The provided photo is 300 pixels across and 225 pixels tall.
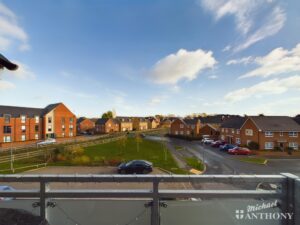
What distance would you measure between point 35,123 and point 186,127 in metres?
45.4

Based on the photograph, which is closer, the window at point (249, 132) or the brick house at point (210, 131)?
the window at point (249, 132)

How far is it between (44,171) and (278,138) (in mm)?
42989

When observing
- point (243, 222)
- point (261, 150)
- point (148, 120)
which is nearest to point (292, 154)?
point (261, 150)

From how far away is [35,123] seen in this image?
5769 centimetres

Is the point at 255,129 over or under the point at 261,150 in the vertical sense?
over

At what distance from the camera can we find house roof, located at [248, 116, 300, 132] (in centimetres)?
4394

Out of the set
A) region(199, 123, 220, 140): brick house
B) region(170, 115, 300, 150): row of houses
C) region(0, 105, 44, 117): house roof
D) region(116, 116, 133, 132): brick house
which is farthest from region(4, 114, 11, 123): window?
region(170, 115, 300, 150): row of houses

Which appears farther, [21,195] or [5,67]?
[5,67]

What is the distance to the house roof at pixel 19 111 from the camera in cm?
5153

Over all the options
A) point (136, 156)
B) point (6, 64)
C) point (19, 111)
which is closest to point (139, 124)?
point (19, 111)

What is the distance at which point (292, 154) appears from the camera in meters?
38.5

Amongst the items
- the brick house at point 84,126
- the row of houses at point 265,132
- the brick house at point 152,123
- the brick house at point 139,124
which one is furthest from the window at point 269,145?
the brick house at point 152,123

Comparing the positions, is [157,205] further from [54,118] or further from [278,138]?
[54,118]

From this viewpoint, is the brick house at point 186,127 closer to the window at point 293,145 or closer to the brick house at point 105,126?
the window at point 293,145
